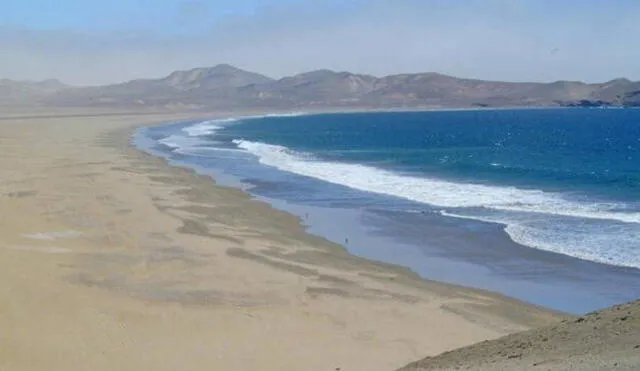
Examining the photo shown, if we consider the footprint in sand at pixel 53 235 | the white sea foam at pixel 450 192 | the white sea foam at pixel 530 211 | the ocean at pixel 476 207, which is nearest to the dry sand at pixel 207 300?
the footprint in sand at pixel 53 235

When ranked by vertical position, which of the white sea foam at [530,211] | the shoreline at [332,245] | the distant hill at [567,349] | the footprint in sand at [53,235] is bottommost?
the shoreline at [332,245]

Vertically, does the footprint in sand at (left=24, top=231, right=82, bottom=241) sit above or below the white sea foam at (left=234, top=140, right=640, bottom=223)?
below

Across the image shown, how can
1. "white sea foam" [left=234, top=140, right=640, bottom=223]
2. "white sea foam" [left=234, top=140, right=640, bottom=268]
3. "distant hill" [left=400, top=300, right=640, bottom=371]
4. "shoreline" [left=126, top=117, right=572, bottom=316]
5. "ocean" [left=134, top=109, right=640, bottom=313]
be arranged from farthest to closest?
"white sea foam" [left=234, top=140, right=640, bottom=223], "white sea foam" [left=234, top=140, right=640, bottom=268], "ocean" [left=134, top=109, right=640, bottom=313], "shoreline" [left=126, top=117, right=572, bottom=316], "distant hill" [left=400, top=300, right=640, bottom=371]

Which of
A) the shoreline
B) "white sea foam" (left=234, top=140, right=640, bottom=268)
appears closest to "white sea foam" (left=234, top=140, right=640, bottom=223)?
"white sea foam" (left=234, top=140, right=640, bottom=268)

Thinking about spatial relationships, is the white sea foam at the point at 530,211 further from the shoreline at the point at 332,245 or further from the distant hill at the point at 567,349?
the distant hill at the point at 567,349

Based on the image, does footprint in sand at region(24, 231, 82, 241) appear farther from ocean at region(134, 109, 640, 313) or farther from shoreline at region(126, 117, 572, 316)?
ocean at region(134, 109, 640, 313)
